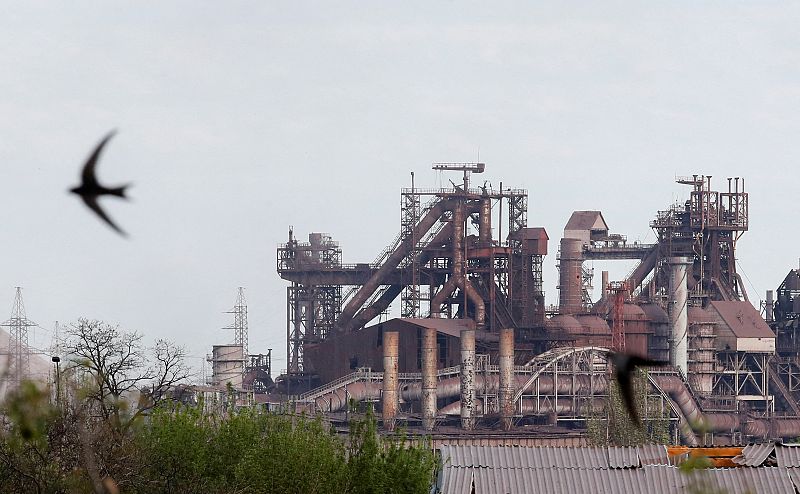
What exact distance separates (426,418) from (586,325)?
13111mm

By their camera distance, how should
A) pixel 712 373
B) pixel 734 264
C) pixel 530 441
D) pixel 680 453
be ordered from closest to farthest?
pixel 680 453
pixel 530 441
pixel 712 373
pixel 734 264

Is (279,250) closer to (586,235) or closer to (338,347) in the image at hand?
(338,347)

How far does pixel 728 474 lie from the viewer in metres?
26.0

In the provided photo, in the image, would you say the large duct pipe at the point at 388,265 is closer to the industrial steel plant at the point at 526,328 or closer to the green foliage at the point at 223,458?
the industrial steel plant at the point at 526,328

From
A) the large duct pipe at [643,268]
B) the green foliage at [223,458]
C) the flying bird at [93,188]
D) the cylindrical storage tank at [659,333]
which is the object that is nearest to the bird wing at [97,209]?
the flying bird at [93,188]

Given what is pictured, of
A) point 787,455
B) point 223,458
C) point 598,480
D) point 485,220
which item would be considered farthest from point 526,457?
point 485,220

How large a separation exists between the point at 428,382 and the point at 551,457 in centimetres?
5028

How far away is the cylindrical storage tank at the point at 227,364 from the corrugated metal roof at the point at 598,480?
2338 inches

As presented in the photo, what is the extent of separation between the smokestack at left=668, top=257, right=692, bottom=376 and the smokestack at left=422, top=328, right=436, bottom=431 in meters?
15.5

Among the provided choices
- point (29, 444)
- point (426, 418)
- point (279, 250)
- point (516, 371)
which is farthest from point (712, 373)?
point (29, 444)

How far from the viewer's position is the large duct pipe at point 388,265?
3450 inches

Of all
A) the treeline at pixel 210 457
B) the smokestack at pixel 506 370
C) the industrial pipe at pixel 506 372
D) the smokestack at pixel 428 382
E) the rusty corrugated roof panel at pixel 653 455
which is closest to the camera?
the treeline at pixel 210 457

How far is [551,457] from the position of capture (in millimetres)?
27719

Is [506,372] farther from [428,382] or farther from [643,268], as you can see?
[643,268]
